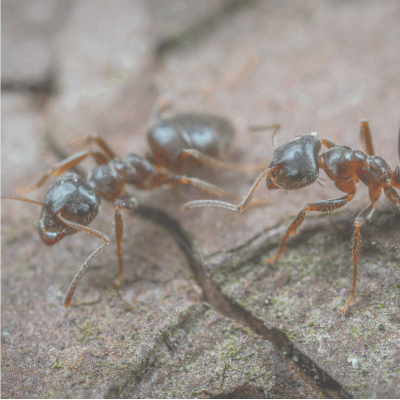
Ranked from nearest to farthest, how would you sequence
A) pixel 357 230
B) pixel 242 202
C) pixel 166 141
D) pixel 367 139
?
pixel 357 230, pixel 242 202, pixel 367 139, pixel 166 141

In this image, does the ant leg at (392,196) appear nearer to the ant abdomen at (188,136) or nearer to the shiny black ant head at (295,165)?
the shiny black ant head at (295,165)

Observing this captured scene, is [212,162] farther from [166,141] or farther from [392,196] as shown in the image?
[392,196]

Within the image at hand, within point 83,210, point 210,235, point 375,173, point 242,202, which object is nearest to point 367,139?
point 375,173

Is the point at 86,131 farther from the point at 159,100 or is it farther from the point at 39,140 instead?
the point at 159,100

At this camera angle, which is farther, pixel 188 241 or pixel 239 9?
pixel 239 9

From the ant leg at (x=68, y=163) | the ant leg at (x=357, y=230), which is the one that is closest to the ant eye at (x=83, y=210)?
the ant leg at (x=68, y=163)

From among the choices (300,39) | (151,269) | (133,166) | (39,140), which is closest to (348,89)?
(300,39)
